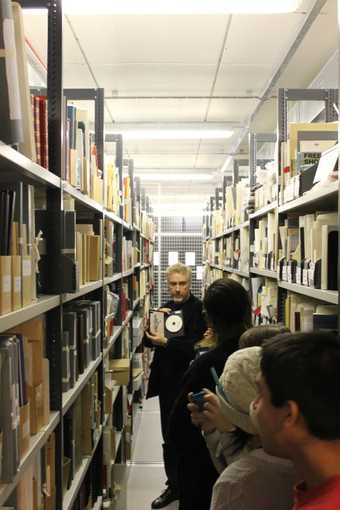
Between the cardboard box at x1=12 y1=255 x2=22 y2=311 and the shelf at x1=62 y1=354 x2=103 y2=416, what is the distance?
2.12 ft

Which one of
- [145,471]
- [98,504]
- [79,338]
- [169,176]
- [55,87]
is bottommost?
[145,471]

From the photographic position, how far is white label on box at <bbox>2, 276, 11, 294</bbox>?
4.11 feet

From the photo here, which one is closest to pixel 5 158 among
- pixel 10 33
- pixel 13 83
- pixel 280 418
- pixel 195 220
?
pixel 13 83

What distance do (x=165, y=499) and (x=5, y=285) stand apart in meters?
3.25

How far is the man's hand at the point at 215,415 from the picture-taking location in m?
1.61

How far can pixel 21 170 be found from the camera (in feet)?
4.56

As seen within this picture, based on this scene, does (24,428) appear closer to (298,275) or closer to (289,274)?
(298,275)

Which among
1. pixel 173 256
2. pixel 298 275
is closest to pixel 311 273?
pixel 298 275

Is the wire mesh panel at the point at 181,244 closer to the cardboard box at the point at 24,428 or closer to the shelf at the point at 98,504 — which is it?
the shelf at the point at 98,504

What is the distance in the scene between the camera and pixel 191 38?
4875mm

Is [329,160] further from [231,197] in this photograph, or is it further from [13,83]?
Answer: [231,197]

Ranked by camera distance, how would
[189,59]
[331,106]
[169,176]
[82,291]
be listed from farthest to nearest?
[169,176]
[189,59]
[331,106]
[82,291]

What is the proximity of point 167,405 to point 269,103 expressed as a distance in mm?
4391

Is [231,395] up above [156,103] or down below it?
below
